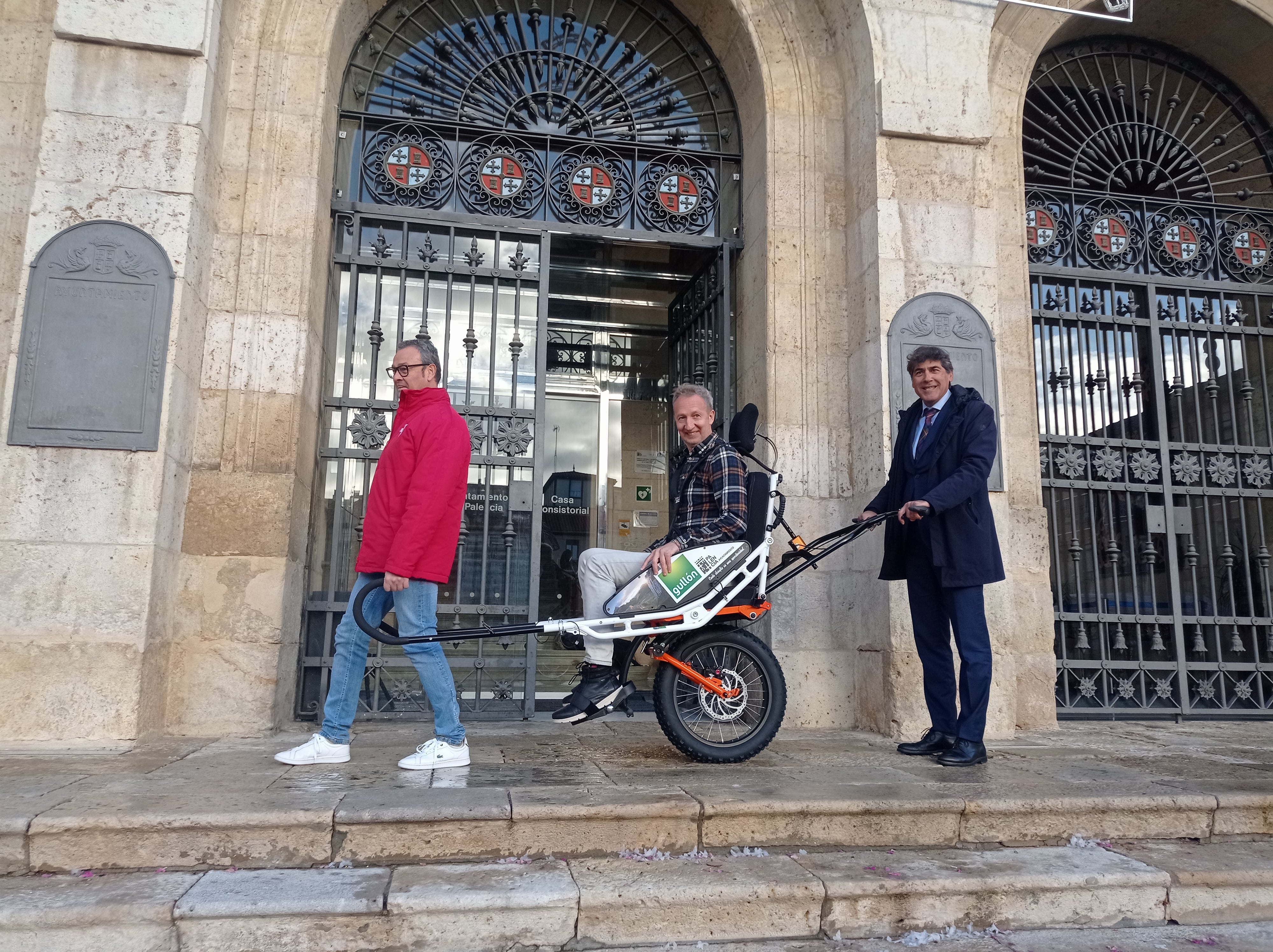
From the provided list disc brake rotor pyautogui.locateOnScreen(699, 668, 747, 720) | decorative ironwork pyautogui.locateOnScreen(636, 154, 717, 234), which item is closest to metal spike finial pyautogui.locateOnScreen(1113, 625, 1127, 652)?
disc brake rotor pyautogui.locateOnScreen(699, 668, 747, 720)

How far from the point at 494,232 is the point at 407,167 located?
0.77 metres

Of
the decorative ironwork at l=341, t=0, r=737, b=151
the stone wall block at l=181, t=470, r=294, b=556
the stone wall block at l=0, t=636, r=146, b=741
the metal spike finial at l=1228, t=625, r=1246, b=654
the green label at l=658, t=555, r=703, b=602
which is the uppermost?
the decorative ironwork at l=341, t=0, r=737, b=151

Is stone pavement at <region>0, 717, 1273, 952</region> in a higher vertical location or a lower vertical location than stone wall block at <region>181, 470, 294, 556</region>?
lower

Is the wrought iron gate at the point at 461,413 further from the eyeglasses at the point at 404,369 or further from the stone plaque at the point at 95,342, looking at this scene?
the eyeglasses at the point at 404,369

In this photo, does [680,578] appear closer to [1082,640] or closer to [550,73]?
[1082,640]

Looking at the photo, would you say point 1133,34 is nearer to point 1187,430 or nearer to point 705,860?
point 1187,430

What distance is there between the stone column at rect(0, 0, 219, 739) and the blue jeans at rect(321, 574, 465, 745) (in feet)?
4.12

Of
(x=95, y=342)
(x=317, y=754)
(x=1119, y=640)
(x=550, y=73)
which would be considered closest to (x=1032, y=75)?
(x=550, y=73)

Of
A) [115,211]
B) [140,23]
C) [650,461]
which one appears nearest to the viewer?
[115,211]

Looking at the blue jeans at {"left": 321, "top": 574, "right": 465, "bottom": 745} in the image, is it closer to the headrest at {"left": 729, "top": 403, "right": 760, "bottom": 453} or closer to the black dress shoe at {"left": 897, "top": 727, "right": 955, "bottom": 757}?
the headrest at {"left": 729, "top": 403, "right": 760, "bottom": 453}

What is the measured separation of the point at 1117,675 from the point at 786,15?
5.27 meters

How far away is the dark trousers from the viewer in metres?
4.43

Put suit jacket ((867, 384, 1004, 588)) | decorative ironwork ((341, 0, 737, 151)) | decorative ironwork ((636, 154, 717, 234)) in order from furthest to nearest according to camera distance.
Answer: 1. decorative ironwork ((636, 154, 717, 234))
2. decorative ironwork ((341, 0, 737, 151))
3. suit jacket ((867, 384, 1004, 588))

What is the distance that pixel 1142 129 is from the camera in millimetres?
7633
